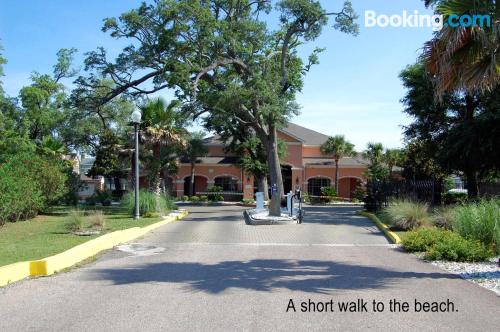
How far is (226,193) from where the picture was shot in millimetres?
49906

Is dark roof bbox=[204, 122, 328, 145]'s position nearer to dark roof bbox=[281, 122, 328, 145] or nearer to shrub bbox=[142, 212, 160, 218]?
dark roof bbox=[281, 122, 328, 145]

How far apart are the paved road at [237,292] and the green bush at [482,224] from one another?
65.4 inches

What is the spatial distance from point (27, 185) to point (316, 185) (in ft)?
113

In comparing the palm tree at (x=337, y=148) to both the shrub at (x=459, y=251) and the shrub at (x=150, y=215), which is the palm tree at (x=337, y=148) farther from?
the shrub at (x=459, y=251)

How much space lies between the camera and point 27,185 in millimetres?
20188

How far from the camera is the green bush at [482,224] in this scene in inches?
456

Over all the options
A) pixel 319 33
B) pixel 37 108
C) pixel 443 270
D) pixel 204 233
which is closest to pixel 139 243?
pixel 204 233

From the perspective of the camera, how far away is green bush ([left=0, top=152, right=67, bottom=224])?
18062 millimetres

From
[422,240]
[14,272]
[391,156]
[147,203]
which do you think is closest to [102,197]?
[147,203]

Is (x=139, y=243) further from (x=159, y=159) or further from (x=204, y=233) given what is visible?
(x=159, y=159)

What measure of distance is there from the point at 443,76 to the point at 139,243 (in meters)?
9.03

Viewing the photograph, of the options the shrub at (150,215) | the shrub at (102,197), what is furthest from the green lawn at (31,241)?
the shrub at (102,197)

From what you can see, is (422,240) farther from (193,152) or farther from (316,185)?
(316,185)

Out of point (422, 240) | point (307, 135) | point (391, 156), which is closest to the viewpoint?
point (422, 240)
